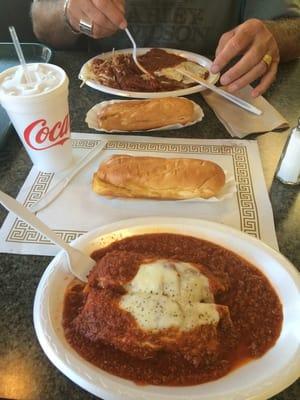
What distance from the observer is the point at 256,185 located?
100cm

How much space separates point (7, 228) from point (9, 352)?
0.31 m

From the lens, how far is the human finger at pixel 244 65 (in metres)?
1.31

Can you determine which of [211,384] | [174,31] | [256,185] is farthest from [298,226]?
[174,31]

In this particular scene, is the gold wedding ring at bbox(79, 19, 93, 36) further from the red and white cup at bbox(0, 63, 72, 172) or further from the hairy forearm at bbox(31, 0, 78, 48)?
the red and white cup at bbox(0, 63, 72, 172)

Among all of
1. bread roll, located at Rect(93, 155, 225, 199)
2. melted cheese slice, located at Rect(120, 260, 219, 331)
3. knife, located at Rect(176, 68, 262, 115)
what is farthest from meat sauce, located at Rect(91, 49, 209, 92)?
melted cheese slice, located at Rect(120, 260, 219, 331)

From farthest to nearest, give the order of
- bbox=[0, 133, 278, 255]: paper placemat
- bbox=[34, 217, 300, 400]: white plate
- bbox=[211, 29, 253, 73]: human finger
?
bbox=[211, 29, 253, 73]: human finger
bbox=[0, 133, 278, 255]: paper placemat
bbox=[34, 217, 300, 400]: white plate

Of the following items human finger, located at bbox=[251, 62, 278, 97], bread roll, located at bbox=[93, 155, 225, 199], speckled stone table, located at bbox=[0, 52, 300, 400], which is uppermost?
human finger, located at bbox=[251, 62, 278, 97]

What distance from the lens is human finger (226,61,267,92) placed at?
1.32 m

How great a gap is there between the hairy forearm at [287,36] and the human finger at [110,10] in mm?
644

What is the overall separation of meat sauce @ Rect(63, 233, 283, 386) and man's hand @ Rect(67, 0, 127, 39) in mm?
938

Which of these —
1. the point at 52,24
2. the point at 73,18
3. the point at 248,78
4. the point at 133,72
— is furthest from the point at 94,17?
the point at 248,78

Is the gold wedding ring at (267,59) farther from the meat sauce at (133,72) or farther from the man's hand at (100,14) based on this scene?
the man's hand at (100,14)

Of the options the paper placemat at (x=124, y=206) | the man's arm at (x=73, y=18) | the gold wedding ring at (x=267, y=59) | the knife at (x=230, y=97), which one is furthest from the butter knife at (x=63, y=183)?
the gold wedding ring at (x=267, y=59)

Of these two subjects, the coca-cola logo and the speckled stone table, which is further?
the coca-cola logo
